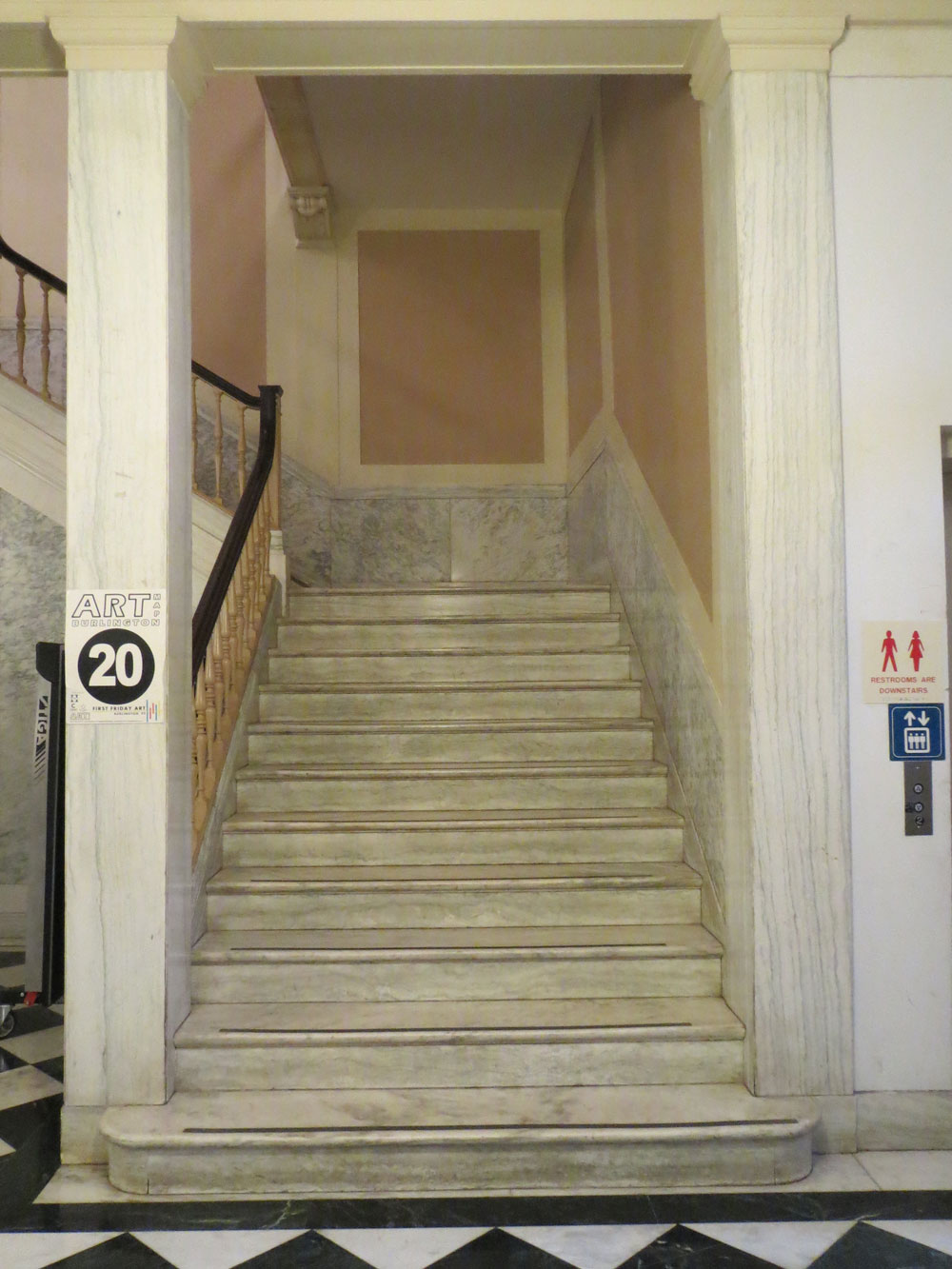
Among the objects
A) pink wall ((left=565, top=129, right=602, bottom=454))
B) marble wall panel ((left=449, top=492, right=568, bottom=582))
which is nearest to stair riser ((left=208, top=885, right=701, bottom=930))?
pink wall ((left=565, top=129, right=602, bottom=454))

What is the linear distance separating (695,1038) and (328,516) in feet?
15.8

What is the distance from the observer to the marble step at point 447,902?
3496mm

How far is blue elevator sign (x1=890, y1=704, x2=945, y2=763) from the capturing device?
9.81 ft

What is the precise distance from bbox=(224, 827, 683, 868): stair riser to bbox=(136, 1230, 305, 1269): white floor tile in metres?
1.41

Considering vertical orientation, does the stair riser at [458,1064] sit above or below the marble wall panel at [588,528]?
below

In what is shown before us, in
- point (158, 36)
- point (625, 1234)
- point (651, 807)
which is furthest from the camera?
point (651, 807)

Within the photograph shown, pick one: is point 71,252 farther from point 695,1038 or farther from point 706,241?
point 695,1038

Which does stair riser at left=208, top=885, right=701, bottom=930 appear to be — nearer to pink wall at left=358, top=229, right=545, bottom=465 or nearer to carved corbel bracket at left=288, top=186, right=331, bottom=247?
pink wall at left=358, top=229, right=545, bottom=465

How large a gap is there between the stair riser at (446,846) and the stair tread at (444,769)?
0.31 meters

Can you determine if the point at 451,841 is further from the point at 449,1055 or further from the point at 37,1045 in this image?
the point at 37,1045

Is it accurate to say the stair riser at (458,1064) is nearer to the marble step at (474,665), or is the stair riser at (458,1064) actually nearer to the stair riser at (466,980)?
the stair riser at (466,980)

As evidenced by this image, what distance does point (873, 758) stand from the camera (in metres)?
2.99

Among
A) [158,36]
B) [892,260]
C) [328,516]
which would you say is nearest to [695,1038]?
[892,260]

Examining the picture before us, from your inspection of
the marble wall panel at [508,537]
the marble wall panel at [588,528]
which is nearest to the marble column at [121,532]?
the marble wall panel at [588,528]
